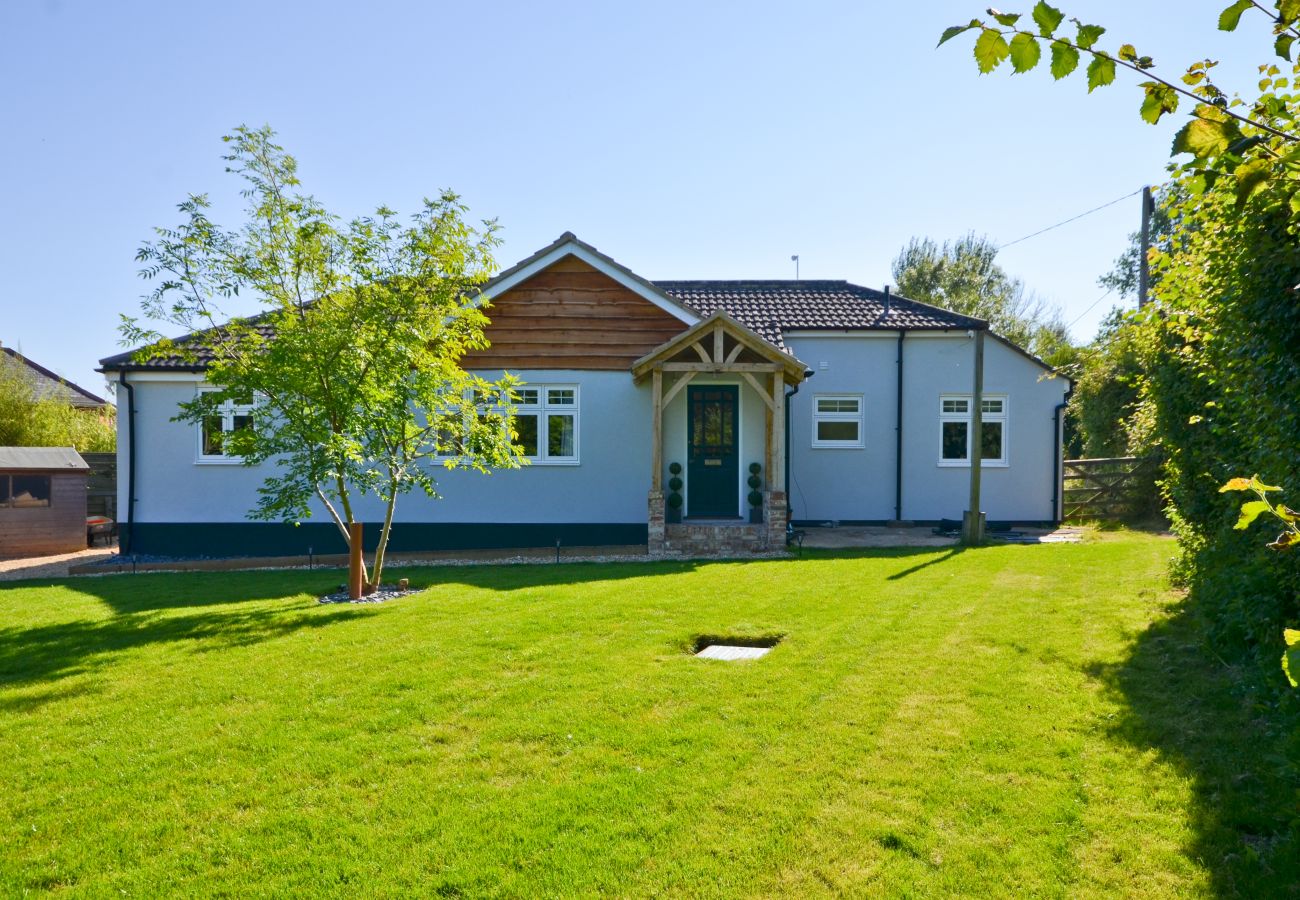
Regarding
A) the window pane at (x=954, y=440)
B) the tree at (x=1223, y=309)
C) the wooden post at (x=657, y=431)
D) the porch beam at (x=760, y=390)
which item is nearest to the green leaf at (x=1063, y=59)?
the tree at (x=1223, y=309)

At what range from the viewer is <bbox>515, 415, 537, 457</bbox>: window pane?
1592 centimetres

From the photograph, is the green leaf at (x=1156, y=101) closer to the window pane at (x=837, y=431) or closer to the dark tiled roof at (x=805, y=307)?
the dark tiled roof at (x=805, y=307)

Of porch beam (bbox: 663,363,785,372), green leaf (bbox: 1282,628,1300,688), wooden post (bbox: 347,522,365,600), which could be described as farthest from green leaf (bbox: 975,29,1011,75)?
porch beam (bbox: 663,363,785,372)

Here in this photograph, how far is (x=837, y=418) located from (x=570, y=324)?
22.5 ft

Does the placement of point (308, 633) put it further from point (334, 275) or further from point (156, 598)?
point (334, 275)

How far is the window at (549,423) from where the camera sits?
15.9 metres

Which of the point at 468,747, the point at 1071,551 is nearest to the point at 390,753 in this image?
the point at 468,747

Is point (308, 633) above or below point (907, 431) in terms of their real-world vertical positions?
below

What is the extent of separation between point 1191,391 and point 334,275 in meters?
9.81

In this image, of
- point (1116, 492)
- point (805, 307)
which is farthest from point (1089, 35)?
point (1116, 492)

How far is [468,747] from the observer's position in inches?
199

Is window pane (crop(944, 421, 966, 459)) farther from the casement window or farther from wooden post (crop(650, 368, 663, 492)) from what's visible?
wooden post (crop(650, 368, 663, 492))

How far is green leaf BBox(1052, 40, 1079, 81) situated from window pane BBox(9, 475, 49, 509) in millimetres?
20835

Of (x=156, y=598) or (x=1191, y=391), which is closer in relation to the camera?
(x=1191, y=391)
